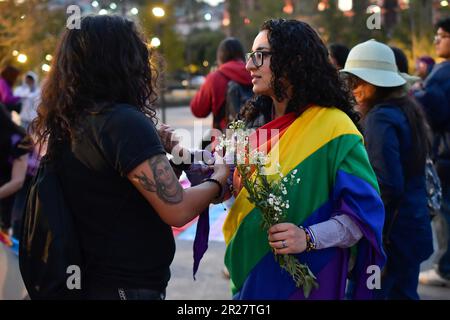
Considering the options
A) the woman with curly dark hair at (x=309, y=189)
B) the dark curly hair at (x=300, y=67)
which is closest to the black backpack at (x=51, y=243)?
the woman with curly dark hair at (x=309, y=189)

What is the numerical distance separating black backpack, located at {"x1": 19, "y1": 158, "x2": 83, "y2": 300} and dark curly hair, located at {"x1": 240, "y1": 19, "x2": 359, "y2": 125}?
89cm

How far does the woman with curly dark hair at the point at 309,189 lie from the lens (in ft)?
6.20

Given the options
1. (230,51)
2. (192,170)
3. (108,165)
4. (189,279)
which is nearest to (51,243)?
(108,165)

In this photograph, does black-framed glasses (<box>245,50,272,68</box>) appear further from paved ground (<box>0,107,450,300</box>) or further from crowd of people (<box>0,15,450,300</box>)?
paved ground (<box>0,107,450,300</box>)

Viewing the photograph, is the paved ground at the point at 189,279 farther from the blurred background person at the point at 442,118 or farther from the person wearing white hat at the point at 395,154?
the person wearing white hat at the point at 395,154

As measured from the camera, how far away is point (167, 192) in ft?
5.61

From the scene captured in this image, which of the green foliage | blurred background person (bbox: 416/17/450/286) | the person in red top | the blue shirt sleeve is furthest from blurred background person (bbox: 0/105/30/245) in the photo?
the green foliage

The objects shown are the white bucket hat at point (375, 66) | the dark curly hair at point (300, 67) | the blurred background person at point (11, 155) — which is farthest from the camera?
the blurred background person at point (11, 155)

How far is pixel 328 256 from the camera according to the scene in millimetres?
1966

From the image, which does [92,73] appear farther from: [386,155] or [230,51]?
[230,51]

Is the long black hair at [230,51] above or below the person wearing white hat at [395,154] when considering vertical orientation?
above

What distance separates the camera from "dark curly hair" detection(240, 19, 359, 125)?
78.7 inches

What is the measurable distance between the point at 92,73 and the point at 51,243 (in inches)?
21.7

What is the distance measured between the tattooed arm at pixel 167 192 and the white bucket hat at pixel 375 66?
1405 mm
